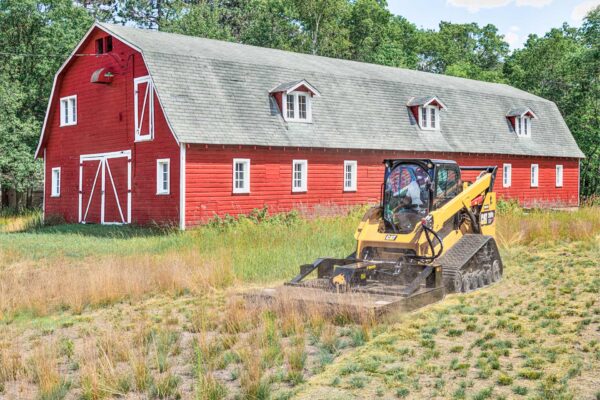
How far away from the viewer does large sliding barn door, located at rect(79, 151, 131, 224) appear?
1099 inches

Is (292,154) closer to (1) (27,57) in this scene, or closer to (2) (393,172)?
(2) (393,172)

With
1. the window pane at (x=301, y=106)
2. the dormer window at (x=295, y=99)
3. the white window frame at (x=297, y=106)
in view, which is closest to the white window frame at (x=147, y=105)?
the dormer window at (x=295, y=99)

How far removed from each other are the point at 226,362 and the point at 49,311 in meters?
4.99

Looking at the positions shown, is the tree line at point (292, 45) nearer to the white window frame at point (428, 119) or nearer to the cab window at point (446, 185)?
the white window frame at point (428, 119)

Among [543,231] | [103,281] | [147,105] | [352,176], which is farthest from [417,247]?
[352,176]

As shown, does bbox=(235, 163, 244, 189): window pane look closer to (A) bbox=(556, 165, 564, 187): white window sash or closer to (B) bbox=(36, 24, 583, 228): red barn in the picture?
(B) bbox=(36, 24, 583, 228): red barn

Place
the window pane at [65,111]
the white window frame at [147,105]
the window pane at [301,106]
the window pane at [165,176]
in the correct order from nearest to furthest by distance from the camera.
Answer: the window pane at [165,176], the white window frame at [147,105], the window pane at [301,106], the window pane at [65,111]

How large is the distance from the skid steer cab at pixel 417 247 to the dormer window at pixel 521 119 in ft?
80.4

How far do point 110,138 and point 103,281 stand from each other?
16184mm

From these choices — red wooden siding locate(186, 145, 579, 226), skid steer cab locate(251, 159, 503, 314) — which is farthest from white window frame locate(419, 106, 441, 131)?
skid steer cab locate(251, 159, 503, 314)

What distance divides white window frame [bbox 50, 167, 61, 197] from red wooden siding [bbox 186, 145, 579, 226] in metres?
8.83

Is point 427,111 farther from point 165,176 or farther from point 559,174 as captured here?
point 165,176

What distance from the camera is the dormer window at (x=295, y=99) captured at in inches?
1109

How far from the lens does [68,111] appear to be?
31.2 metres
